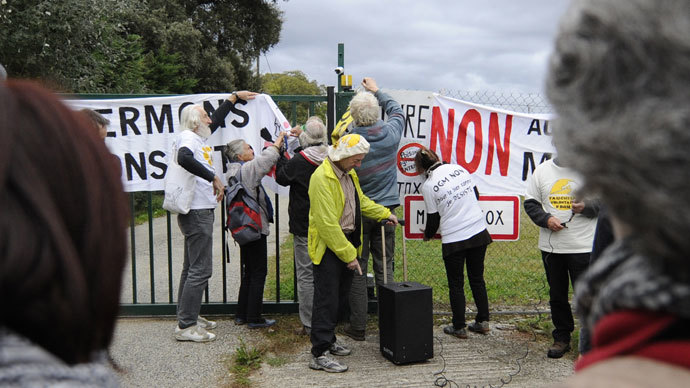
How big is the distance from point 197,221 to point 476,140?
2794 mm

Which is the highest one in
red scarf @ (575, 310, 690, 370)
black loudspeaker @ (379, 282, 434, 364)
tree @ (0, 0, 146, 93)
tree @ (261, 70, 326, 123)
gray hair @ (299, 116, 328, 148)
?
tree @ (261, 70, 326, 123)

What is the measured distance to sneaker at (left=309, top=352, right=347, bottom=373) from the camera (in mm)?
4504

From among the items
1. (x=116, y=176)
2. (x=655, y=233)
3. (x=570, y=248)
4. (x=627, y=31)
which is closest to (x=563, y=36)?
(x=627, y=31)

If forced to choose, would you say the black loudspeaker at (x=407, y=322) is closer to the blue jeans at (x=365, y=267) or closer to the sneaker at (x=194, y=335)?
the blue jeans at (x=365, y=267)

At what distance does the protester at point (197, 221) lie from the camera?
194 inches

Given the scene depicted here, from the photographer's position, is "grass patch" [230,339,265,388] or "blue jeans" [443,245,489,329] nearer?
"grass patch" [230,339,265,388]

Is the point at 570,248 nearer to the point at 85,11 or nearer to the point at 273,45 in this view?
the point at 85,11

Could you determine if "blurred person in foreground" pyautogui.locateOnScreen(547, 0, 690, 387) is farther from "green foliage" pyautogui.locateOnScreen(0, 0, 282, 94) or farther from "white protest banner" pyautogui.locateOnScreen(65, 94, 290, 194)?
"white protest banner" pyautogui.locateOnScreen(65, 94, 290, 194)

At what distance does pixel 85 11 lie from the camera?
9.95 meters

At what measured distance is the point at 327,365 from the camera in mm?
4512

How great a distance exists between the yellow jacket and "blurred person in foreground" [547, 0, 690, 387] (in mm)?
3602

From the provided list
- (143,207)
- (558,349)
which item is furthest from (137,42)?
(558,349)

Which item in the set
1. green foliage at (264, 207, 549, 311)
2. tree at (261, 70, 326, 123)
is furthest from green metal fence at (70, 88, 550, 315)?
tree at (261, 70, 326, 123)

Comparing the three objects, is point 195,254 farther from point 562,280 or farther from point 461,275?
point 562,280
